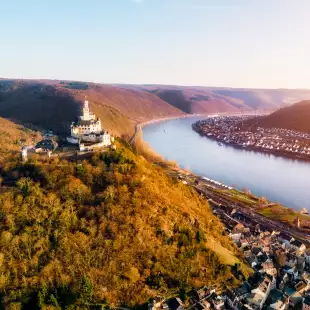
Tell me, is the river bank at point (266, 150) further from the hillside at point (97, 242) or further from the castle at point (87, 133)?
the castle at point (87, 133)

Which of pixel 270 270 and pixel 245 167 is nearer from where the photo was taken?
pixel 270 270

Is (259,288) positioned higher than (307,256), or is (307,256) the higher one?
(259,288)

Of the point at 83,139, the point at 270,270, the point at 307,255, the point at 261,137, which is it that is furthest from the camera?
the point at 261,137

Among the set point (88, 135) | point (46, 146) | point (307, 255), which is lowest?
point (307, 255)

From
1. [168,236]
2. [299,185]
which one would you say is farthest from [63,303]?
[299,185]

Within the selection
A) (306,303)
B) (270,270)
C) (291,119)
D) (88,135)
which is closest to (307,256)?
(270,270)

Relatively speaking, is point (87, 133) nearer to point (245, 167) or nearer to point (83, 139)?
point (83, 139)

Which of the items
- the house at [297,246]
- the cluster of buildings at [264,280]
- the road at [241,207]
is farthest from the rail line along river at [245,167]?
the cluster of buildings at [264,280]

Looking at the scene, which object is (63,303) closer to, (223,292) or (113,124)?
(223,292)
